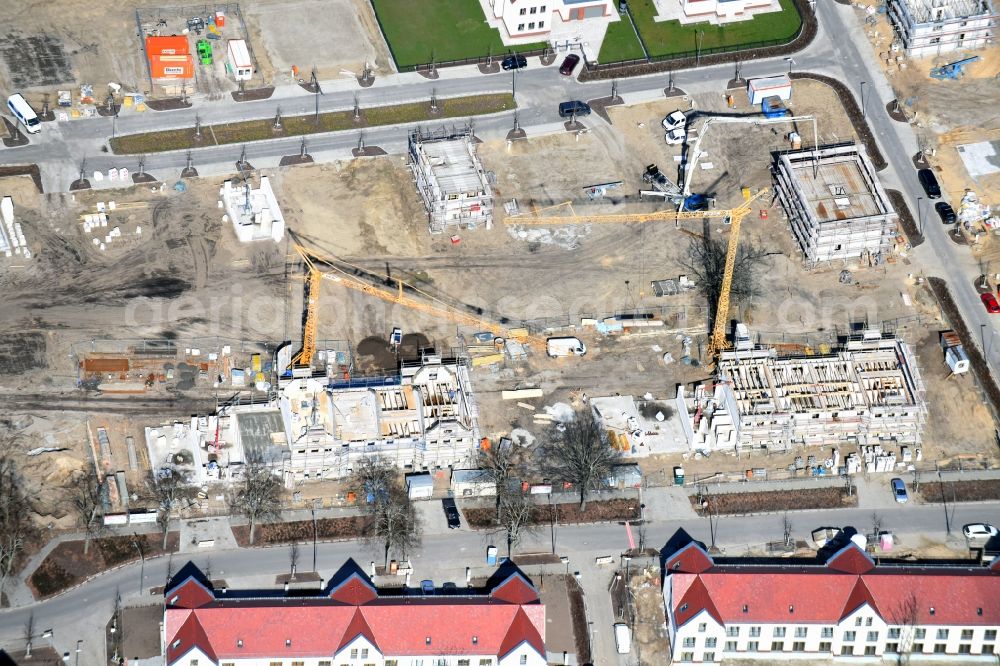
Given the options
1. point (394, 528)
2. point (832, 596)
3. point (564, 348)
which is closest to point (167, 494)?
point (394, 528)

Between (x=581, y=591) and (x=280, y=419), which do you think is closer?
(x=581, y=591)

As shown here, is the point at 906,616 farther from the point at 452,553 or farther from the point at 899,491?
the point at 452,553

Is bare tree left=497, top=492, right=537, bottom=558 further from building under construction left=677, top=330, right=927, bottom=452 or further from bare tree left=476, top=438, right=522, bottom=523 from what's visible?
building under construction left=677, top=330, right=927, bottom=452

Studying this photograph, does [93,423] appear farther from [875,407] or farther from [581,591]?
[875,407]

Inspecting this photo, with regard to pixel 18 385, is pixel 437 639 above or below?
below

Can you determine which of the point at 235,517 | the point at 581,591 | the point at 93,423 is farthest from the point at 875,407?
the point at 93,423
